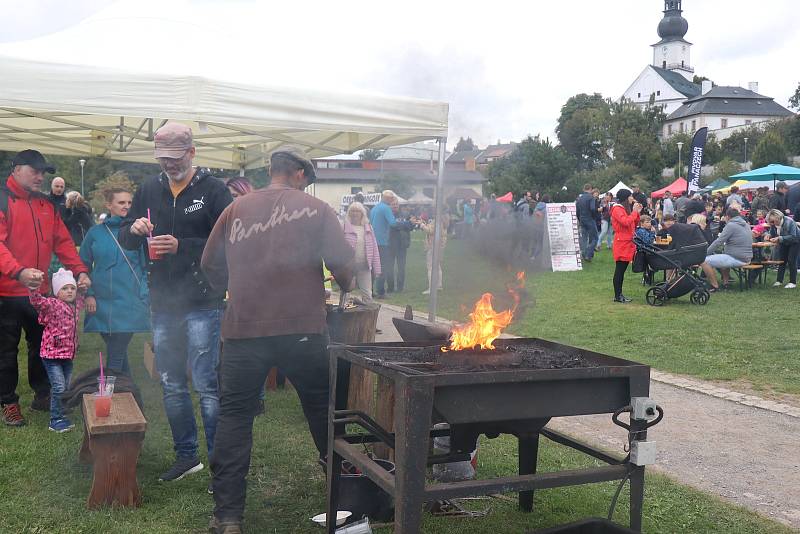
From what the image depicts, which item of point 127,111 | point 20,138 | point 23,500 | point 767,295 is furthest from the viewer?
point 767,295

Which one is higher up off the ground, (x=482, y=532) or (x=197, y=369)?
(x=197, y=369)

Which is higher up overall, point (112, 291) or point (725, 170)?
point (725, 170)

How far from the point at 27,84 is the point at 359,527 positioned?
12.2ft

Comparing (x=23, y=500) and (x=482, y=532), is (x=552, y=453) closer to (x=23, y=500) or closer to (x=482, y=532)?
(x=482, y=532)

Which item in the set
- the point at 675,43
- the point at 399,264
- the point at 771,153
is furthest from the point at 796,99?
the point at 399,264

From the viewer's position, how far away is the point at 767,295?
11953 millimetres

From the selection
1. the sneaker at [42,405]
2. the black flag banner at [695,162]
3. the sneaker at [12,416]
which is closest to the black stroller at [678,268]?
the sneaker at [42,405]

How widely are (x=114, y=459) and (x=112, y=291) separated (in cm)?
218

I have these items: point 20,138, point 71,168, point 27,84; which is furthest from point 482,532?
point 71,168

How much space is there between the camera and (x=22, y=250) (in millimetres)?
5203

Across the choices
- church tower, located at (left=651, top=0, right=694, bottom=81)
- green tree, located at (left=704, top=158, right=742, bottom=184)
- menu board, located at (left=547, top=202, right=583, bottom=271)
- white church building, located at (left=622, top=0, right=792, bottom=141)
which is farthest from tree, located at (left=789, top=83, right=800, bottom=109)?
menu board, located at (left=547, top=202, right=583, bottom=271)

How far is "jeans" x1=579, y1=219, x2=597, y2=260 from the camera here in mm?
18000

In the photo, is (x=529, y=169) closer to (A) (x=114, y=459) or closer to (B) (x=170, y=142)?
(B) (x=170, y=142)

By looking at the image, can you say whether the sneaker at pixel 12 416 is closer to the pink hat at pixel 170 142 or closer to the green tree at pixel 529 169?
the pink hat at pixel 170 142
